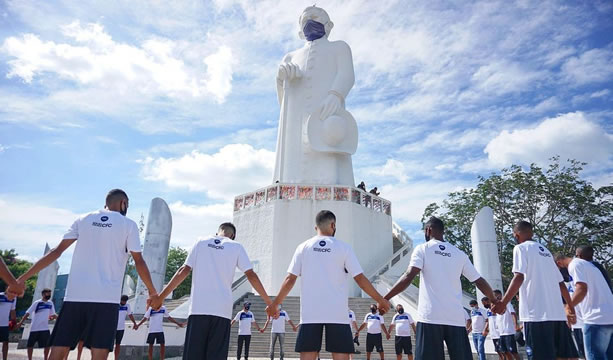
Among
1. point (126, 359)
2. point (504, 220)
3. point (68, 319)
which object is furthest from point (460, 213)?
point (68, 319)

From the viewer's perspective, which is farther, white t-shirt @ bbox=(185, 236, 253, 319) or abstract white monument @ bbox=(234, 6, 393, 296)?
abstract white monument @ bbox=(234, 6, 393, 296)

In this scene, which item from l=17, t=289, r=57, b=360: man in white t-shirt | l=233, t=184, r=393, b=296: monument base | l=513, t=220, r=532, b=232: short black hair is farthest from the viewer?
l=233, t=184, r=393, b=296: monument base

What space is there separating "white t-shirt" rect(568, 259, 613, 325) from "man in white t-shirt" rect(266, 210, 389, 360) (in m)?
2.88

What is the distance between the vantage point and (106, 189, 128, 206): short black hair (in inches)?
191

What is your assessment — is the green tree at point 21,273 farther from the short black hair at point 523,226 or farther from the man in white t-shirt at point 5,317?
the short black hair at point 523,226

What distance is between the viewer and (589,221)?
973 inches

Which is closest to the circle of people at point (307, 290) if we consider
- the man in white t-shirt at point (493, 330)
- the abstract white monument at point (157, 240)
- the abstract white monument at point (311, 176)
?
the man in white t-shirt at point (493, 330)

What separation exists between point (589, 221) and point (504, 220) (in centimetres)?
444

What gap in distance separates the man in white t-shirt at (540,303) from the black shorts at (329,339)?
2.03 m

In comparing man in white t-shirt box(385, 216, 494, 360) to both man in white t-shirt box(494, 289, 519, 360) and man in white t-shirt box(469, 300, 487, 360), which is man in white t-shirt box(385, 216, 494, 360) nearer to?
man in white t-shirt box(494, 289, 519, 360)

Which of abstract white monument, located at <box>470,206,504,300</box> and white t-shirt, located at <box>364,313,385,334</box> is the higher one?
abstract white monument, located at <box>470,206,504,300</box>

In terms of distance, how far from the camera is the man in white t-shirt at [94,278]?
4.27 meters

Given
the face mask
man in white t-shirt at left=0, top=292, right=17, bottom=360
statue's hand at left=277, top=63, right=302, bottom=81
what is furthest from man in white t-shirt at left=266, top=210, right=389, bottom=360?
the face mask

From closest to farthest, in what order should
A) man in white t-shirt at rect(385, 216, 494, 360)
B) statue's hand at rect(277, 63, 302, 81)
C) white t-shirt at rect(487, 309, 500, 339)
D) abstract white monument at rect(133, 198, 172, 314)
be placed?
man in white t-shirt at rect(385, 216, 494, 360)
white t-shirt at rect(487, 309, 500, 339)
abstract white monument at rect(133, 198, 172, 314)
statue's hand at rect(277, 63, 302, 81)
